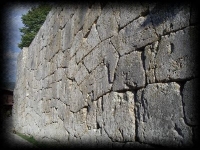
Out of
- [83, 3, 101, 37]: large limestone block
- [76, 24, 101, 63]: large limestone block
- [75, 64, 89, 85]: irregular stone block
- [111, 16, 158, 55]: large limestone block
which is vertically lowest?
[75, 64, 89, 85]: irregular stone block

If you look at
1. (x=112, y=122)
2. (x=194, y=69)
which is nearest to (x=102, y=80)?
(x=112, y=122)

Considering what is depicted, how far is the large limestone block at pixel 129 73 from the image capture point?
109 inches

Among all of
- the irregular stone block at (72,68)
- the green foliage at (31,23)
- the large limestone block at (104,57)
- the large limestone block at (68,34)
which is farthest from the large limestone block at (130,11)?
the green foliage at (31,23)

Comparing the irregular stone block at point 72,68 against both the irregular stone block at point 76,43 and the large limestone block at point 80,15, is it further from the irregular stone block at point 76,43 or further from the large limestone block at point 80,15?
the large limestone block at point 80,15

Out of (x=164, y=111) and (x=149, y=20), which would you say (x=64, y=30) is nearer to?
(x=149, y=20)

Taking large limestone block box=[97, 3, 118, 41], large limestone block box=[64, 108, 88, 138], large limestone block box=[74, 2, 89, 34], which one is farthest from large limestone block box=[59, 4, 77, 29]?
large limestone block box=[64, 108, 88, 138]

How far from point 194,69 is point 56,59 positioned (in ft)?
13.9

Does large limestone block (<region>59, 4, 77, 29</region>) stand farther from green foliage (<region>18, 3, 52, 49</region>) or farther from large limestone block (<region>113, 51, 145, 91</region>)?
green foliage (<region>18, 3, 52, 49</region>)

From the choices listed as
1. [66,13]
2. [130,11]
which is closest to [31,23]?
[66,13]

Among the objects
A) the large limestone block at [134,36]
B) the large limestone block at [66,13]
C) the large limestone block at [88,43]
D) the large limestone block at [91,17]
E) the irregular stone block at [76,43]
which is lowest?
the large limestone block at [134,36]

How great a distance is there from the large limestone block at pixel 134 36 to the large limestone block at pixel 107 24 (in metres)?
0.13

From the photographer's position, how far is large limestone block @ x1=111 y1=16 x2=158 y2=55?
269 cm

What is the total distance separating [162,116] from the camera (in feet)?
7.97

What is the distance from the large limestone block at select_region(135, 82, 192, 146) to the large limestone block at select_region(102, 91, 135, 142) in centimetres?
12
